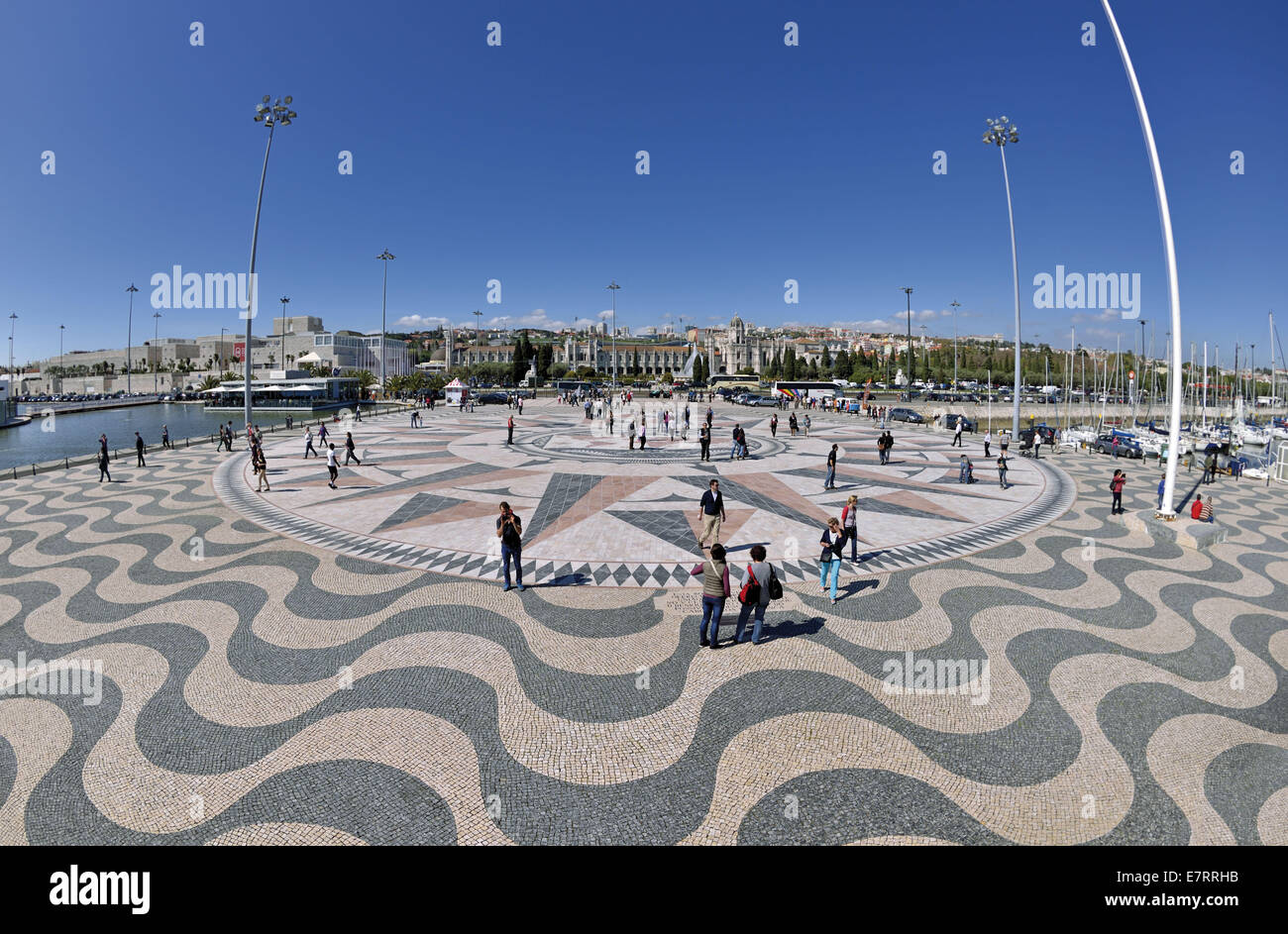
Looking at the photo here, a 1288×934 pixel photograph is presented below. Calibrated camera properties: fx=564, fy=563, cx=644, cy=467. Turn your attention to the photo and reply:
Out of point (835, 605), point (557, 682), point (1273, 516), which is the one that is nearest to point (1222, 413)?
point (1273, 516)

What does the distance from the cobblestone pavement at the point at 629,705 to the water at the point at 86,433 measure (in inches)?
981

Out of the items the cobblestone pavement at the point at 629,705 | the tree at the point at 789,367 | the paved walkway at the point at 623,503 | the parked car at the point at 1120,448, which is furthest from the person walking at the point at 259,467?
the tree at the point at 789,367

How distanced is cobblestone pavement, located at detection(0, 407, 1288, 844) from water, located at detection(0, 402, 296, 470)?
24.9 m

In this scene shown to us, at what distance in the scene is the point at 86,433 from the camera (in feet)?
162

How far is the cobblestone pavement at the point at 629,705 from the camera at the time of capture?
457 centimetres

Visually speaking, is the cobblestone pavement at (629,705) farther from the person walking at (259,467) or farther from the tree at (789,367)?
the tree at (789,367)

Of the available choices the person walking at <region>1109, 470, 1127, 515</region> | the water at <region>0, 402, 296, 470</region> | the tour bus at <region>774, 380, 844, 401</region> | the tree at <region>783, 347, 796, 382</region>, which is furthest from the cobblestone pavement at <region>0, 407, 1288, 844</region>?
the tree at <region>783, 347, 796, 382</region>

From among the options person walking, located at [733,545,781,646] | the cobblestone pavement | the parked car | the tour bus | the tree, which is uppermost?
the tree

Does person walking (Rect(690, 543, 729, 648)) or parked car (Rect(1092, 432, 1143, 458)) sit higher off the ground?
parked car (Rect(1092, 432, 1143, 458))

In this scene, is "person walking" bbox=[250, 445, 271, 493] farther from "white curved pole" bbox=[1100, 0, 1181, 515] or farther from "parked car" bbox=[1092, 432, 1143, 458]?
"parked car" bbox=[1092, 432, 1143, 458]

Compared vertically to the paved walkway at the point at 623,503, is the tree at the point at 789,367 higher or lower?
higher

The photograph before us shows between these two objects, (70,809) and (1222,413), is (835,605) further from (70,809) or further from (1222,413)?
(1222,413)

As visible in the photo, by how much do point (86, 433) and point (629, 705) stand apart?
65.2 m

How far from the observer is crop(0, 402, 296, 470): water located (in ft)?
113
